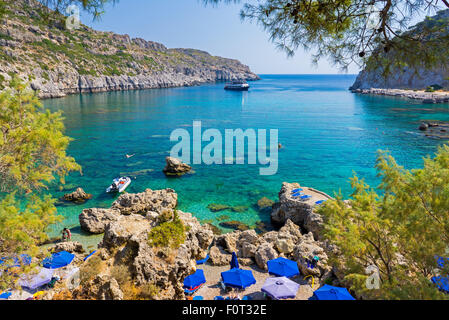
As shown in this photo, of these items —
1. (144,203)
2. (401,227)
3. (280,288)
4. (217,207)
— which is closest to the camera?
(401,227)

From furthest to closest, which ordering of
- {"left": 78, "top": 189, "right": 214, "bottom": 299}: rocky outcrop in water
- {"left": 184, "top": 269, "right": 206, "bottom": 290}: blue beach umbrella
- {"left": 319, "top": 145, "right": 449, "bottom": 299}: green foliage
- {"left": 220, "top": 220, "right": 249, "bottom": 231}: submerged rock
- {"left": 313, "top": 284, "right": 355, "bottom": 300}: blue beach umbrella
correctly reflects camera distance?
{"left": 220, "top": 220, "right": 249, "bottom": 231}: submerged rock → {"left": 184, "top": 269, "right": 206, "bottom": 290}: blue beach umbrella → {"left": 313, "top": 284, "right": 355, "bottom": 300}: blue beach umbrella → {"left": 78, "top": 189, "right": 214, "bottom": 299}: rocky outcrop in water → {"left": 319, "top": 145, "right": 449, "bottom": 299}: green foliage

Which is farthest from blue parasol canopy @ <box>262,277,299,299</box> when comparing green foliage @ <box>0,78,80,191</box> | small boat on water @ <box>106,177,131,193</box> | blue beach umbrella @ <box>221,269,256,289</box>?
small boat on water @ <box>106,177,131,193</box>

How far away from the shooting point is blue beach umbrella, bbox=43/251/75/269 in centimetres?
1469

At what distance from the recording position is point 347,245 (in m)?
8.93

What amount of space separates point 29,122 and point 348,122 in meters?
63.7

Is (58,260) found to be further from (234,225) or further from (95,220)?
(234,225)

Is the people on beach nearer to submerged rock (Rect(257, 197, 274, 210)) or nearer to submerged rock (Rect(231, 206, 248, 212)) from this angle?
submerged rock (Rect(231, 206, 248, 212))

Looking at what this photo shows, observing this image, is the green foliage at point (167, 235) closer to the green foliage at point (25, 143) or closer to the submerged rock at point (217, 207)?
the green foliage at point (25, 143)

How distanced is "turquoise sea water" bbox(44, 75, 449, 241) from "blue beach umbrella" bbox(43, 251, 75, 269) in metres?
5.27

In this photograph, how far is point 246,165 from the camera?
115 feet

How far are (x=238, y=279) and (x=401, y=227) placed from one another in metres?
7.95

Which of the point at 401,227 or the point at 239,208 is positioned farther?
the point at 239,208

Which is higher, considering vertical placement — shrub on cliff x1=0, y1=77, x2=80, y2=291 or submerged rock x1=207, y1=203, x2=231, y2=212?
shrub on cliff x1=0, y1=77, x2=80, y2=291

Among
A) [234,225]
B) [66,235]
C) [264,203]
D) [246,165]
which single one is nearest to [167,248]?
[234,225]
